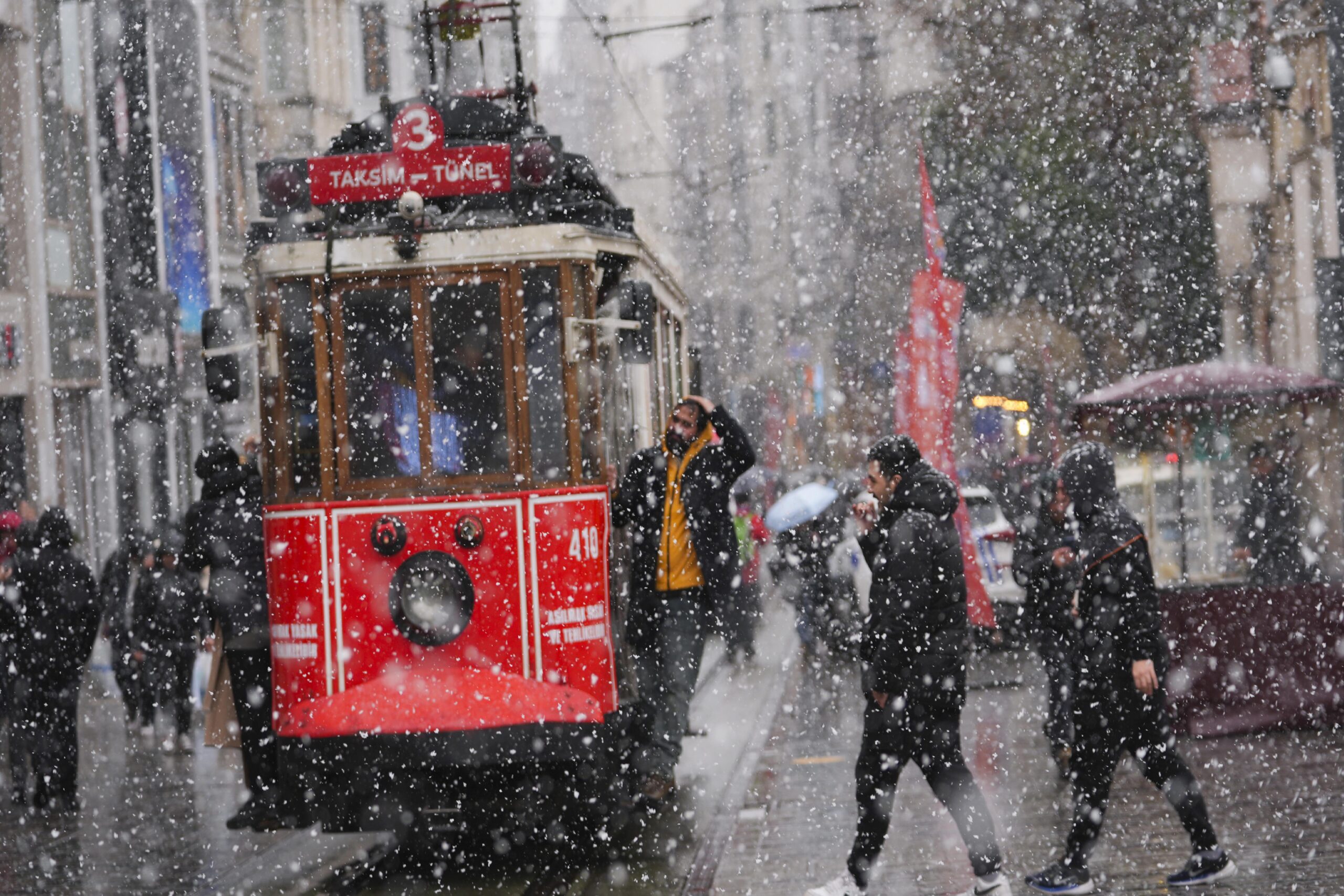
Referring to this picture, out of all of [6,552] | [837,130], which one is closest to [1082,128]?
[6,552]

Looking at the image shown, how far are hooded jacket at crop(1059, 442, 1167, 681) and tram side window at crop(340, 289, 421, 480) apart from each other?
2.97 m

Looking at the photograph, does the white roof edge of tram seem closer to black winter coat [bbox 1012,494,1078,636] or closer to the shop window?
black winter coat [bbox 1012,494,1078,636]

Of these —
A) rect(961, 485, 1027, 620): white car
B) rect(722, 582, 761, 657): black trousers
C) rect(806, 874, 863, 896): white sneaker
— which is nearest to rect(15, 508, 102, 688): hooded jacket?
rect(806, 874, 863, 896): white sneaker

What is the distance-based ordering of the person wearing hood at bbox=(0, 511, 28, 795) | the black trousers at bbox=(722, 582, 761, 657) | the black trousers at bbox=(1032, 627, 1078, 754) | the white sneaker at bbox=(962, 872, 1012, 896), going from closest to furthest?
the white sneaker at bbox=(962, 872, 1012, 896)
the black trousers at bbox=(1032, 627, 1078, 754)
the person wearing hood at bbox=(0, 511, 28, 795)
the black trousers at bbox=(722, 582, 761, 657)

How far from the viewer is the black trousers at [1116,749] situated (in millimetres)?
7207

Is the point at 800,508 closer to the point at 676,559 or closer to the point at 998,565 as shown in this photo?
the point at 998,565

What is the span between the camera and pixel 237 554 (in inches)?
352

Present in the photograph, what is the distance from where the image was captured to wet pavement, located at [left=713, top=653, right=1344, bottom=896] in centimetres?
757

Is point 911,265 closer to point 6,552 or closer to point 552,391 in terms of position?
point 6,552

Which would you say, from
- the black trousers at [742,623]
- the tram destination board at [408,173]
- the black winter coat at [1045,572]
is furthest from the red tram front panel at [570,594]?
the black trousers at [742,623]

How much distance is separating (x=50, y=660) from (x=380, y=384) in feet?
11.4

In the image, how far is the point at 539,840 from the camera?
9141 mm

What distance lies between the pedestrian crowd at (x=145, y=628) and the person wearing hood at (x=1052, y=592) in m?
4.00

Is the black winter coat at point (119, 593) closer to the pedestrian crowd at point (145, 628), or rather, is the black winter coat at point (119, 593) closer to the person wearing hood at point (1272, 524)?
the pedestrian crowd at point (145, 628)
